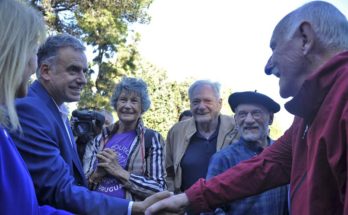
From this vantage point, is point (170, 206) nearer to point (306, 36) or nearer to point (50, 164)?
point (50, 164)

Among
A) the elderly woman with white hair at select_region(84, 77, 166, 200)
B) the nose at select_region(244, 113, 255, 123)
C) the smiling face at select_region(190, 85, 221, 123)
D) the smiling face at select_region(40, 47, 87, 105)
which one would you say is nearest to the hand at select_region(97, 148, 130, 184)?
the elderly woman with white hair at select_region(84, 77, 166, 200)

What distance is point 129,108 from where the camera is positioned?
3926mm

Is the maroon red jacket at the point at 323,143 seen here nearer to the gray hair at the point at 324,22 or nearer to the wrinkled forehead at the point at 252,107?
the gray hair at the point at 324,22

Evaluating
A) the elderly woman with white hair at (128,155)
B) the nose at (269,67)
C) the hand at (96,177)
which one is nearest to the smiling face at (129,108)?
the elderly woman with white hair at (128,155)

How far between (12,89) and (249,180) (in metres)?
1.52

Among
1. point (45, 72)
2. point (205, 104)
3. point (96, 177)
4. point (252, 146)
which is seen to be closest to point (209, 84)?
point (205, 104)

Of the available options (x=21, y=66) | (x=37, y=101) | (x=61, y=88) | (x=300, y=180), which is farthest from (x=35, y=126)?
(x=300, y=180)

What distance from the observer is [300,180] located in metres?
1.78

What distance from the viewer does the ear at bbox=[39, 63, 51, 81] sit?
3.02 m

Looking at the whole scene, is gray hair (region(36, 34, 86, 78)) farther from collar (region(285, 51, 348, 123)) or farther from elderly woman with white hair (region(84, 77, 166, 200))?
collar (region(285, 51, 348, 123))

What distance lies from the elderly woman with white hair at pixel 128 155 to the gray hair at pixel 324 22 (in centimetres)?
193

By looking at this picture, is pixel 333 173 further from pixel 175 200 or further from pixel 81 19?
pixel 81 19

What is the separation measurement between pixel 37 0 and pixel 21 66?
46.1 ft

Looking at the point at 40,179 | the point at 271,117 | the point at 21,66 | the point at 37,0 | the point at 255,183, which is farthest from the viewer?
the point at 37,0
